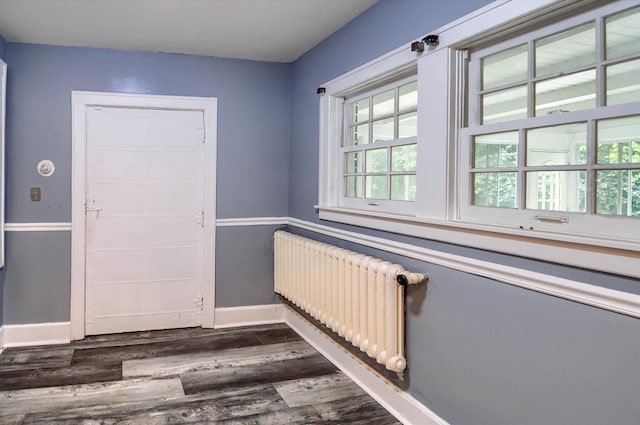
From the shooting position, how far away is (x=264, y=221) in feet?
14.2

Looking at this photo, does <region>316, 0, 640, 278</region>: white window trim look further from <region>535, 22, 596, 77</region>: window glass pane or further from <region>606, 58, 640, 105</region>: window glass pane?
<region>606, 58, 640, 105</region>: window glass pane

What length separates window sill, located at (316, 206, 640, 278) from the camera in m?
1.51

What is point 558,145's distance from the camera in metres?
1.85

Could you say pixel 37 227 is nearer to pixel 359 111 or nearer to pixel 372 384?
pixel 359 111

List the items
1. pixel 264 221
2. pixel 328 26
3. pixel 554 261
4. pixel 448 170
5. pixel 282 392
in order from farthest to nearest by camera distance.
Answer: pixel 264 221
pixel 328 26
pixel 282 392
pixel 448 170
pixel 554 261

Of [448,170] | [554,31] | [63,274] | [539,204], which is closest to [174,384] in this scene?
[63,274]

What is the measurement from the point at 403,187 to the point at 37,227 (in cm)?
271

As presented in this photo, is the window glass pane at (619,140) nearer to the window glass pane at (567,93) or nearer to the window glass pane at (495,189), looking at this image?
the window glass pane at (567,93)

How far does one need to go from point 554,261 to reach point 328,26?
221 cm

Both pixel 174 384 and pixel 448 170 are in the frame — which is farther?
pixel 174 384

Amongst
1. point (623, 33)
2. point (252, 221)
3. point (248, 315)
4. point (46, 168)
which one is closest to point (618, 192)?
point (623, 33)

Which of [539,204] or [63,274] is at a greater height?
[539,204]

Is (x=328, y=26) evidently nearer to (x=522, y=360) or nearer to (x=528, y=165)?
(x=528, y=165)

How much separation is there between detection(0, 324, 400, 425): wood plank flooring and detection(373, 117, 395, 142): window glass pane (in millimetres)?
1466
